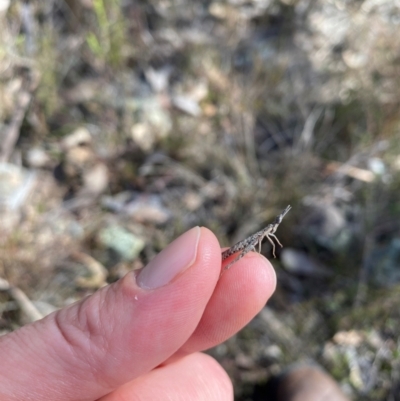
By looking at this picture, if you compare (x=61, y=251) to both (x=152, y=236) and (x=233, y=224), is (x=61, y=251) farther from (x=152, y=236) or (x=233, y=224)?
(x=233, y=224)

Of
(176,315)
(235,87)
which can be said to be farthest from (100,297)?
(235,87)

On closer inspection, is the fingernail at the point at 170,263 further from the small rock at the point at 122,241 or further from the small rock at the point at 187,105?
the small rock at the point at 187,105

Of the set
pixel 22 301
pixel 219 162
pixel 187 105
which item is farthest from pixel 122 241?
pixel 187 105

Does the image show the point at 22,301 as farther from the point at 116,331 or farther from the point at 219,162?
the point at 219,162

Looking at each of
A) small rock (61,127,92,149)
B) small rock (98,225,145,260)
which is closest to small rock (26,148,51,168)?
small rock (61,127,92,149)

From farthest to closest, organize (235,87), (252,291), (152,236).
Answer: (235,87) < (152,236) < (252,291)

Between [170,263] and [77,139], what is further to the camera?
[77,139]
